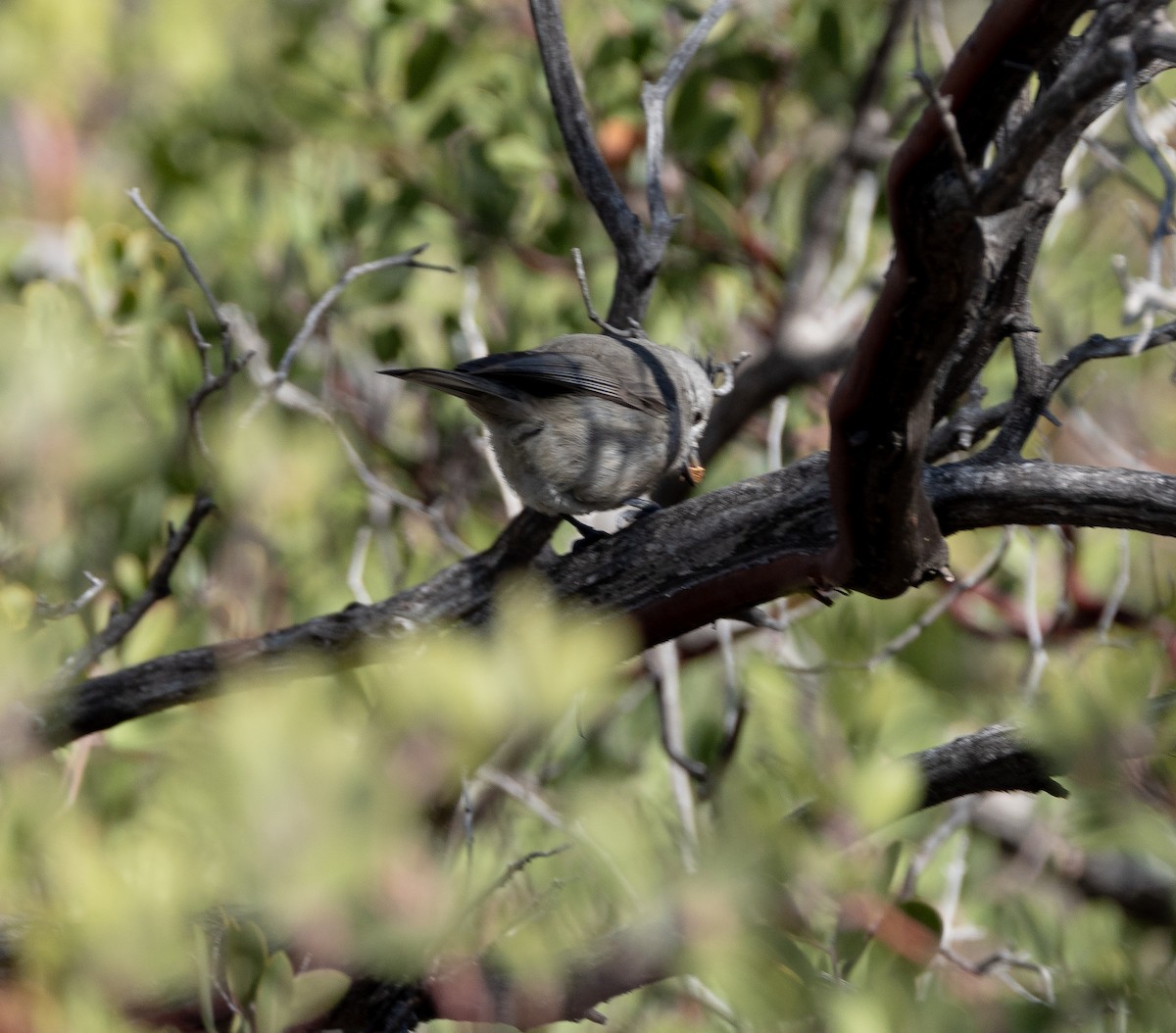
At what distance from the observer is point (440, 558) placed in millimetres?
4184

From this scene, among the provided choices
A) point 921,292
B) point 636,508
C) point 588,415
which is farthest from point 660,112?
point 921,292

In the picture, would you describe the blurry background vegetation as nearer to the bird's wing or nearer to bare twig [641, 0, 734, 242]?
the bird's wing

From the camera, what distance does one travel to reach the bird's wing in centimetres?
337

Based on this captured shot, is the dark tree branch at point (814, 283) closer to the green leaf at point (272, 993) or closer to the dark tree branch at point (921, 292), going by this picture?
the dark tree branch at point (921, 292)

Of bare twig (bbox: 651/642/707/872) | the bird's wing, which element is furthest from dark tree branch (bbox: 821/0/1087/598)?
the bird's wing

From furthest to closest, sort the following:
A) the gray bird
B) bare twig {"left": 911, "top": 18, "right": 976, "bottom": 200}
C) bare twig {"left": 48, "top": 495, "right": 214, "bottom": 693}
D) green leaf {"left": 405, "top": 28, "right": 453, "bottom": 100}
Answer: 1. green leaf {"left": 405, "top": 28, "right": 453, "bottom": 100}
2. the gray bird
3. bare twig {"left": 48, "top": 495, "right": 214, "bottom": 693}
4. bare twig {"left": 911, "top": 18, "right": 976, "bottom": 200}

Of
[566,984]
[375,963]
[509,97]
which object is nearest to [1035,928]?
[566,984]

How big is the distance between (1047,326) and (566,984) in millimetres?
3291

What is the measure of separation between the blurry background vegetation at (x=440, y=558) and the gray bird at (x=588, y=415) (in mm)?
534

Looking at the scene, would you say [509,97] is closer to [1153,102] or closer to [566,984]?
[1153,102]

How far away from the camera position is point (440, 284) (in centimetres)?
503

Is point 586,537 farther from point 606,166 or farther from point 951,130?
point 951,130

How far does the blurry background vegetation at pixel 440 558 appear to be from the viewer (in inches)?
51.1

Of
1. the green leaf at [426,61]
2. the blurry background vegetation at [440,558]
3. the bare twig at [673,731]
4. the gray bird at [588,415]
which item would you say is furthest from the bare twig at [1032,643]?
the green leaf at [426,61]
